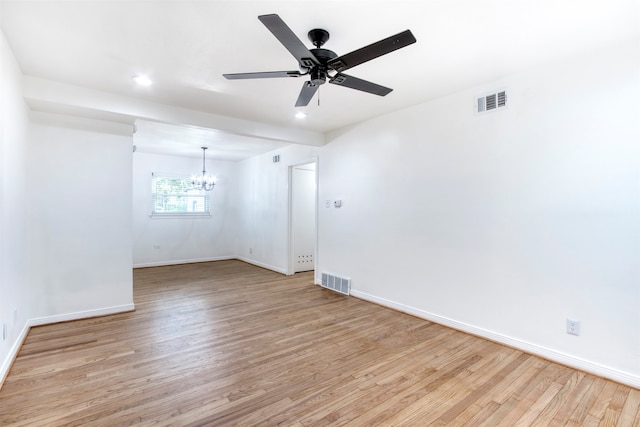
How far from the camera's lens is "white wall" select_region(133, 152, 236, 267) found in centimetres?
684

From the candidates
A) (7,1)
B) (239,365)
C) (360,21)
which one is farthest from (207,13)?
(239,365)

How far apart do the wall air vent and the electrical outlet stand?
2.04 metres

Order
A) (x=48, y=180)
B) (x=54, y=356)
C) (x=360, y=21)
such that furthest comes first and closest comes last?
(x=48, y=180) < (x=54, y=356) < (x=360, y=21)

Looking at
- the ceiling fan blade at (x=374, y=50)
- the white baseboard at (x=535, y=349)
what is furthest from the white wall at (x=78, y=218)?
the white baseboard at (x=535, y=349)

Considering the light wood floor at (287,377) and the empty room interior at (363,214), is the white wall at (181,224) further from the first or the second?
the light wood floor at (287,377)

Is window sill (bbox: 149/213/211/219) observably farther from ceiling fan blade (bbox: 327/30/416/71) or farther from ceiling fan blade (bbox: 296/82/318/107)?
ceiling fan blade (bbox: 327/30/416/71)

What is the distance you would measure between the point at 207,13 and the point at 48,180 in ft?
9.40

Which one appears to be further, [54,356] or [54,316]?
[54,316]

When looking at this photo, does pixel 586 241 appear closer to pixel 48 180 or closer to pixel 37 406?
pixel 37 406

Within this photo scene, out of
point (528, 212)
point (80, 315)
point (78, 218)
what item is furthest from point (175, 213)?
point (528, 212)

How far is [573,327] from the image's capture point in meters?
2.56

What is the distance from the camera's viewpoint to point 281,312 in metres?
3.85

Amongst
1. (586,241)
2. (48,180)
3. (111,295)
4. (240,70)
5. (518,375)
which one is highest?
(240,70)

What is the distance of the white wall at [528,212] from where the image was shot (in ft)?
7.76
